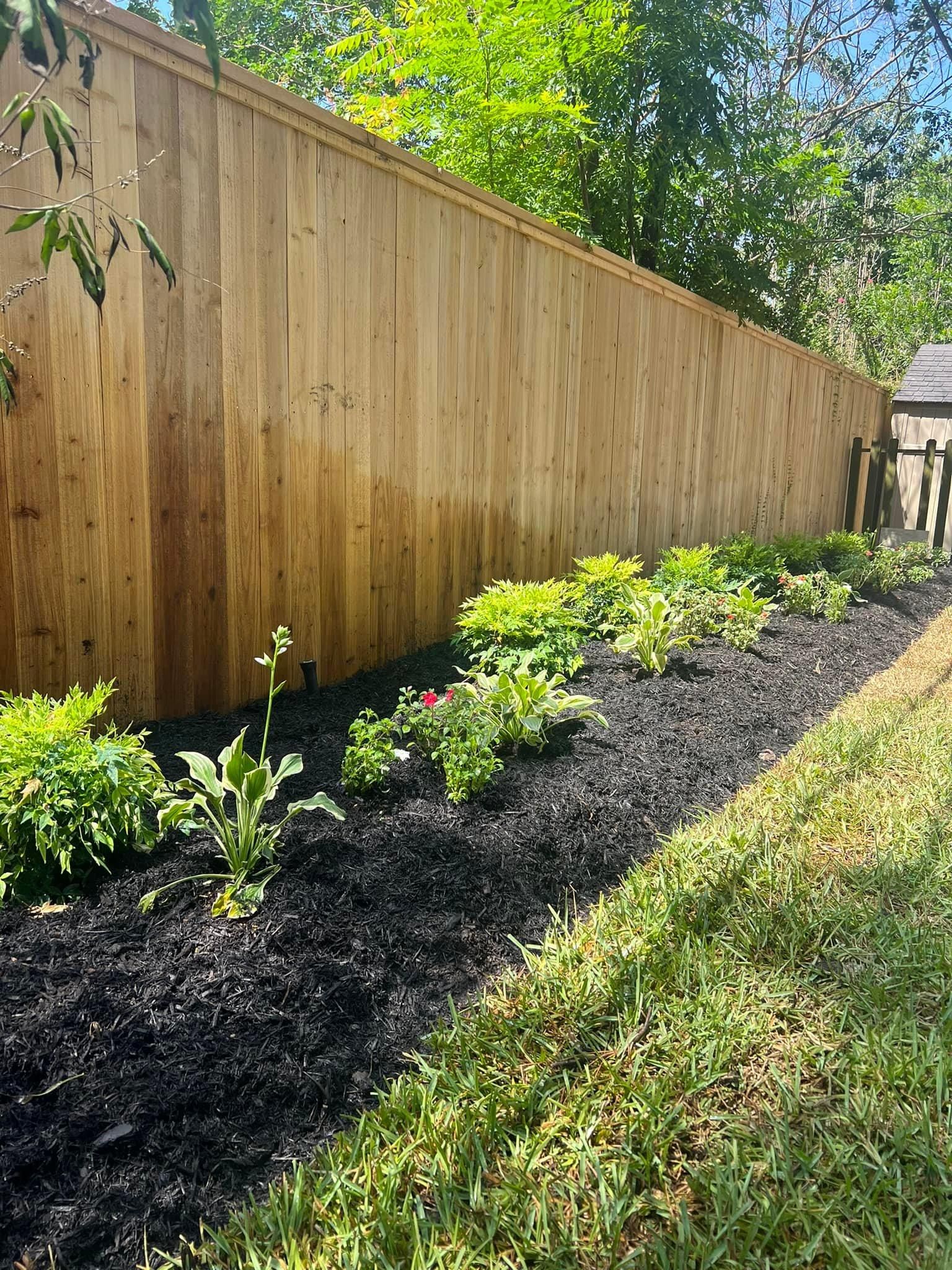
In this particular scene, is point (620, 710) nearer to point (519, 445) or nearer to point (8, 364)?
point (519, 445)

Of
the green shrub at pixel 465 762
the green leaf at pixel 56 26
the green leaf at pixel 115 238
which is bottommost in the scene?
the green shrub at pixel 465 762

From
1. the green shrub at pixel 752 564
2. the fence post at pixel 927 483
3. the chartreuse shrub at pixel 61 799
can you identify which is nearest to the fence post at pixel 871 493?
the fence post at pixel 927 483

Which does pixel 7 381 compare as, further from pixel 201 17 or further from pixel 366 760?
pixel 366 760

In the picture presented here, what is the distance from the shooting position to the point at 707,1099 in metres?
1.65

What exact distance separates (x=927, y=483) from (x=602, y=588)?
7.60 metres

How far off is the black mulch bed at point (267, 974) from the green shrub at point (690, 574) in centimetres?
234

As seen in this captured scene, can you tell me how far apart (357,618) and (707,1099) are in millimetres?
2716

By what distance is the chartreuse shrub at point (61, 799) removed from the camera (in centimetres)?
203

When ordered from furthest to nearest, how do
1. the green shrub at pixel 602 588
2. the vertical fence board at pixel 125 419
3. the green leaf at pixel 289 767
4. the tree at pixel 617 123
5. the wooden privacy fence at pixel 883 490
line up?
the wooden privacy fence at pixel 883 490 → the tree at pixel 617 123 → the green shrub at pixel 602 588 → the vertical fence board at pixel 125 419 → the green leaf at pixel 289 767

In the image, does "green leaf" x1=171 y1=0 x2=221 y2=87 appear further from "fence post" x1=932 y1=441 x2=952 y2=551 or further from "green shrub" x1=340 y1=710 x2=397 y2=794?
"fence post" x1=932 y1=441 x2=952 y2=551

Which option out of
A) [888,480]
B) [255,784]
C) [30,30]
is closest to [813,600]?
[255,784]

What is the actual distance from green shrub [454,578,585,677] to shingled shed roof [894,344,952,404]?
10726mm

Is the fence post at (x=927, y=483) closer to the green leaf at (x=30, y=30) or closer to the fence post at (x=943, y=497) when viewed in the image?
the fence post at (x=943, y=497)

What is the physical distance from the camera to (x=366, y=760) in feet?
8.74
